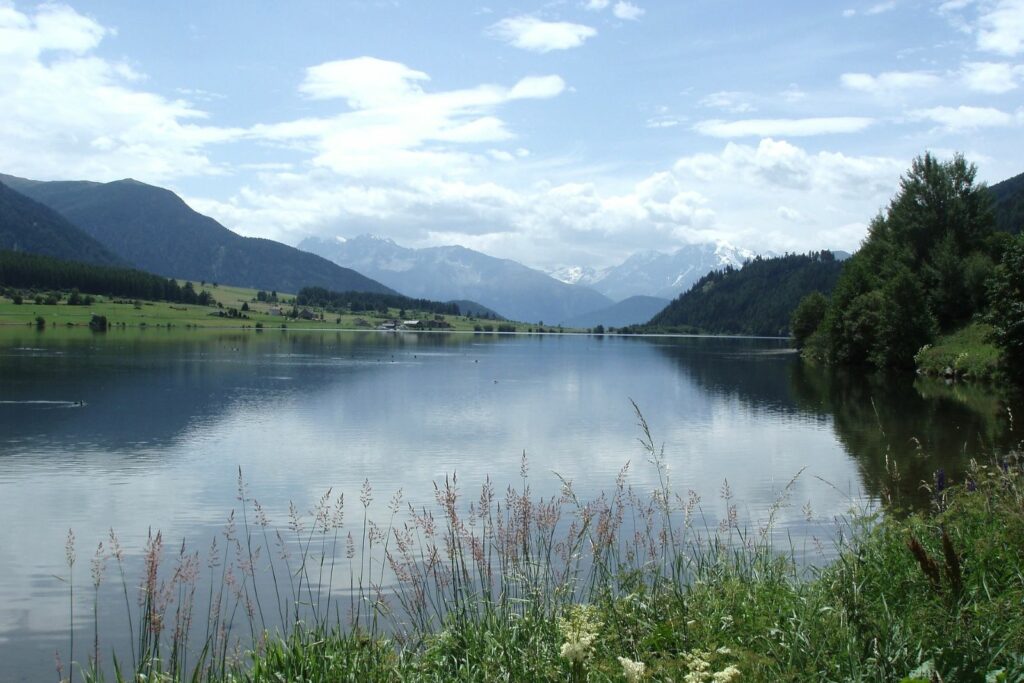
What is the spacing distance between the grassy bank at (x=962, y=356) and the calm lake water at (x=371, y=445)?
362 centimetres

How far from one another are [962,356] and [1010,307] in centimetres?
1945

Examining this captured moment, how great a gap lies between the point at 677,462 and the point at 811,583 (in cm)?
1663

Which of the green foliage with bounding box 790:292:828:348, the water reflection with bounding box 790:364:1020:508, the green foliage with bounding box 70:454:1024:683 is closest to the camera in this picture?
the green foliage with bounding box 70:454:1024:683

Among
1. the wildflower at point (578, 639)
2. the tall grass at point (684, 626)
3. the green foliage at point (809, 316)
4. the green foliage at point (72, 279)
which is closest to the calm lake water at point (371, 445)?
the tall grass at point (684, 626)

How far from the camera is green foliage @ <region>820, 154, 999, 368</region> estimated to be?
69312 mm

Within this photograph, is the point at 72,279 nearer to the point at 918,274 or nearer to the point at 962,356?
the point at 918,274

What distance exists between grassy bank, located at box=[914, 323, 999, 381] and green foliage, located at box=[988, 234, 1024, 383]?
303 inches

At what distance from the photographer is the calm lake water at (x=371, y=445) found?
1658 cm

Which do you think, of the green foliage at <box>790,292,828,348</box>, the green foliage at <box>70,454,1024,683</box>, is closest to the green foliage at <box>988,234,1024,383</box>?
the green foliage at <box>70,454,1024,683</box>

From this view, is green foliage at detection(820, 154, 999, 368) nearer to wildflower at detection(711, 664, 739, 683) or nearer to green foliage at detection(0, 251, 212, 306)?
wildflower at detection(711, 664, 739, 683)

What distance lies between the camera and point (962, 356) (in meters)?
58.8

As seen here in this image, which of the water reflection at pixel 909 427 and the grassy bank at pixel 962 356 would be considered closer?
the water reflection at pixel 909 427

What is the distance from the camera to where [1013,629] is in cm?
655

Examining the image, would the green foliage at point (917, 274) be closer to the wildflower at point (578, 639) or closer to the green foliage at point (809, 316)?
the green foliage at point (809, 316)
